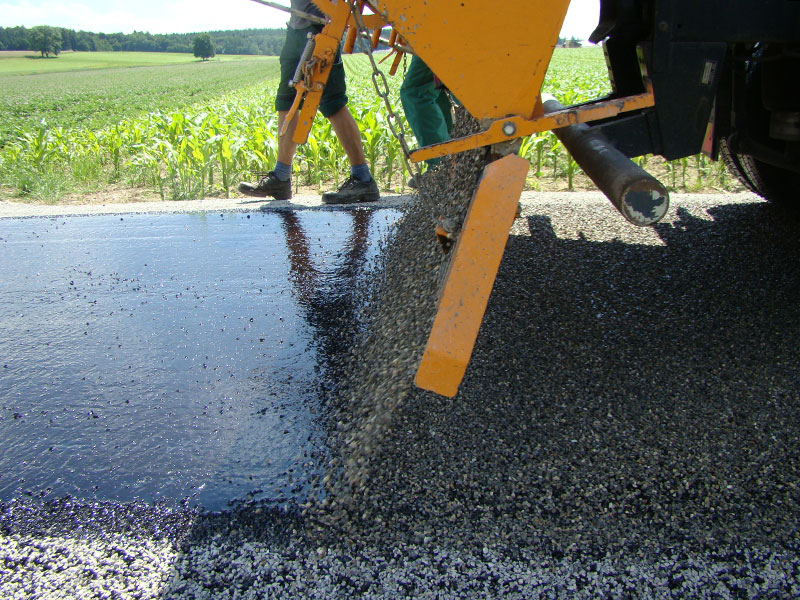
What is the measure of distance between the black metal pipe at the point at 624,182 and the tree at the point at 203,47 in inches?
3122

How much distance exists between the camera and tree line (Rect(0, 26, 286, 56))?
219ft

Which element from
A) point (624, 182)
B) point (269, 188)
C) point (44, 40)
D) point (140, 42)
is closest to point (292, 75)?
point (269, 188)

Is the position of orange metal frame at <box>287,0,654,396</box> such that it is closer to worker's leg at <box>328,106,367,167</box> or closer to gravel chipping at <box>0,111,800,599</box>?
gravel chipping at <box>0,111,800,599</box>

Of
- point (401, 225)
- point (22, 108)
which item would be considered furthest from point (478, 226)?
point (22, 108)

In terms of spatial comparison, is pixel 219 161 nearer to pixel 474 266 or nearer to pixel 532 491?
pixel 474 266

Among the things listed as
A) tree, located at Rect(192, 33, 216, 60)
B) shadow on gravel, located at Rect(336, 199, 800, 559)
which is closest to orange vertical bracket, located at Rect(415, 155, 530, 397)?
shadow on gravel, located at Rect(336, 199, 800, 559)

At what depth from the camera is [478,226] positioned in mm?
1640

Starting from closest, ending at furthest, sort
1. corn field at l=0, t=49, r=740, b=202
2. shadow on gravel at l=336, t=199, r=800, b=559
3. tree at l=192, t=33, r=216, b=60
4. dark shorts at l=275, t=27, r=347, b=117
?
shadow on gravel at l=336, t=199, r=800, b=559, dark shorts at l=275, t=27, r=347, b=117, corn field at l=0, t=49, r=740, b=202, tree at l=192, t=33, r=216, b=60

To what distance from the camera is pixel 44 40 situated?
203 feet

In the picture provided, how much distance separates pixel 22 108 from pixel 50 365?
65.5ft

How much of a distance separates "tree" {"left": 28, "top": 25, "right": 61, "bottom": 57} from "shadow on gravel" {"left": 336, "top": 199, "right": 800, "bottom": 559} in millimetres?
74899

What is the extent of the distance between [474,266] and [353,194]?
2.98 metres

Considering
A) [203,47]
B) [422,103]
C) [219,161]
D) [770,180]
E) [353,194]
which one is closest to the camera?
[770,180]

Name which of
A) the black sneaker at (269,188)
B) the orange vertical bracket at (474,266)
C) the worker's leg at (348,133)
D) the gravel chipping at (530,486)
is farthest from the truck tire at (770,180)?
the black sneaker at (269,188)
